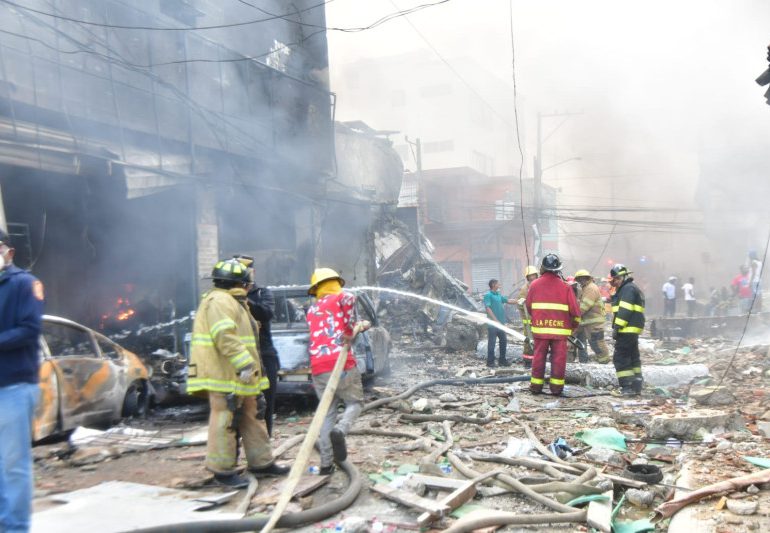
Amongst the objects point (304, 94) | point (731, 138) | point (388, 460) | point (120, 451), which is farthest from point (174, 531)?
point (731, 138)

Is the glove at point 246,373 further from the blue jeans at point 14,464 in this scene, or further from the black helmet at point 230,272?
the blue jeans at point 14,464

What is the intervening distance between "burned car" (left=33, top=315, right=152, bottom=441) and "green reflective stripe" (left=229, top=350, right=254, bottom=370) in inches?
98.2

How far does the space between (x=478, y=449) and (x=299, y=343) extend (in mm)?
2497

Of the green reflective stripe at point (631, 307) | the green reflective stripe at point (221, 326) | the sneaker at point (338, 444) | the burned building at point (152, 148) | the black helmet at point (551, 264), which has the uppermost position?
the burned building at point (152, 148)

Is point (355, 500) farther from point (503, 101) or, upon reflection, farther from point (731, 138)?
point (503, 101)

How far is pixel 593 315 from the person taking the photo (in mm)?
10156

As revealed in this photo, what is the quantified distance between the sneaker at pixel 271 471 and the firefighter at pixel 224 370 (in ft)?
0.66

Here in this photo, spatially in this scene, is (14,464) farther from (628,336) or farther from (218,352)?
(628,336)

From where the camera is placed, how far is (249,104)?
A: 13531 millimetres

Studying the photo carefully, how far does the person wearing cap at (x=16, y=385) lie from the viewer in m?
3.09

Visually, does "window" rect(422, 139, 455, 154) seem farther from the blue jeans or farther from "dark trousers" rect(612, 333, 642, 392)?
the blue jeans

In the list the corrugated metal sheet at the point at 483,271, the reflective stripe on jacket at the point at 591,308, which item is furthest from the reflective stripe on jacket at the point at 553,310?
the corrugated metal sheet at the point at 483,271

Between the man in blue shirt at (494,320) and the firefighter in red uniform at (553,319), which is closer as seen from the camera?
the firefighter in red uniform at (553,319)

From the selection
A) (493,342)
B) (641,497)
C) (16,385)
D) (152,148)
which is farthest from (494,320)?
(16,385)
